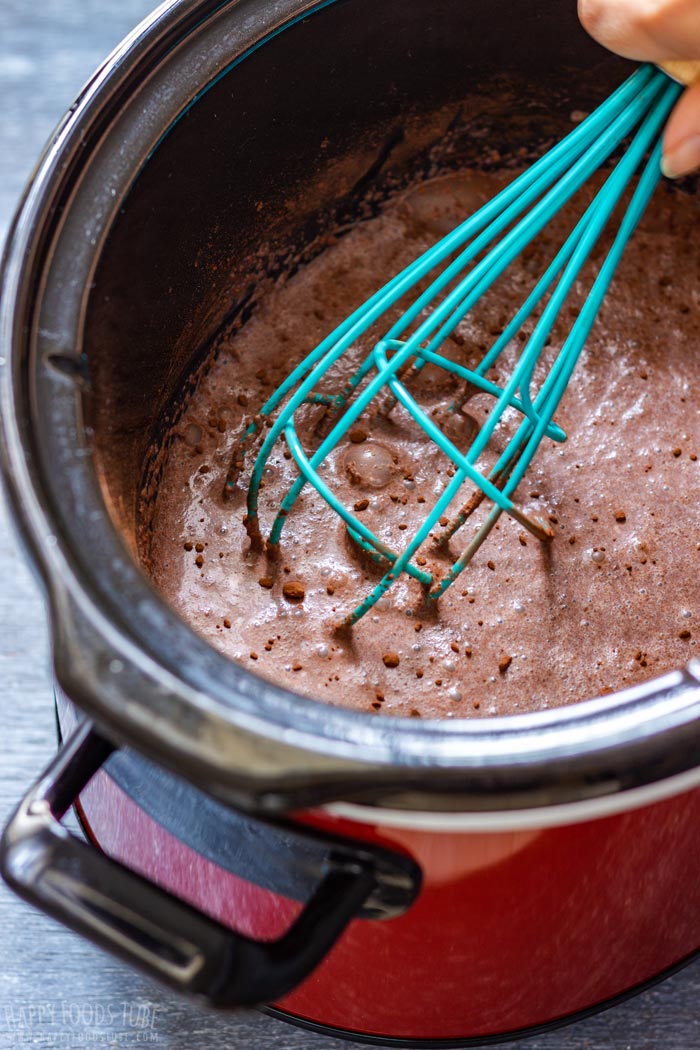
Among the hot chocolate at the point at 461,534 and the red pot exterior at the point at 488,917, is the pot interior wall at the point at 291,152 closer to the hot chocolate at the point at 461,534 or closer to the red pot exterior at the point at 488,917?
the hot chocolate at the point at 461,534

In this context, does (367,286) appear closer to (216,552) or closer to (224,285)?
(224,285)

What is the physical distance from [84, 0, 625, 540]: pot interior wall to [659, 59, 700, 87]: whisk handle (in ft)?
0.86

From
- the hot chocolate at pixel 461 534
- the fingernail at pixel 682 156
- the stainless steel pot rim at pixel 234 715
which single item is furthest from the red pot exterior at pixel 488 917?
the fingernail at pixel 682 156

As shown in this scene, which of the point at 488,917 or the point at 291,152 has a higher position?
the point at 291,152

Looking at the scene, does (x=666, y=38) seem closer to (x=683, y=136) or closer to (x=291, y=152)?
(x=683, y=136)

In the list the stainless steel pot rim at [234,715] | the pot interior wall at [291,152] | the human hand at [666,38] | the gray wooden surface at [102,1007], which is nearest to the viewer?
the stainless steel pot rim at [234,715]

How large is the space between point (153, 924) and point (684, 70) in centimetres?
54

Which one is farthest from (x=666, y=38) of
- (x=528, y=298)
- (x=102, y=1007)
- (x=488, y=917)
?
(x=102, y=1007)

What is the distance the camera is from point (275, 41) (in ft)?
2.52

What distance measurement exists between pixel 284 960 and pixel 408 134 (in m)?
0.69

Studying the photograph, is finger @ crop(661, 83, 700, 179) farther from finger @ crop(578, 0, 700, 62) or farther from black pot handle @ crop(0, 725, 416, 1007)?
black pot handle @ crop(0, 725, 416, 1007)

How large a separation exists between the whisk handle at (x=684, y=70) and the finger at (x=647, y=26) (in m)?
0.02

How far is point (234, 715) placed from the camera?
1.61 ft

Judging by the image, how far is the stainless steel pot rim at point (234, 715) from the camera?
Result: 48 cm
